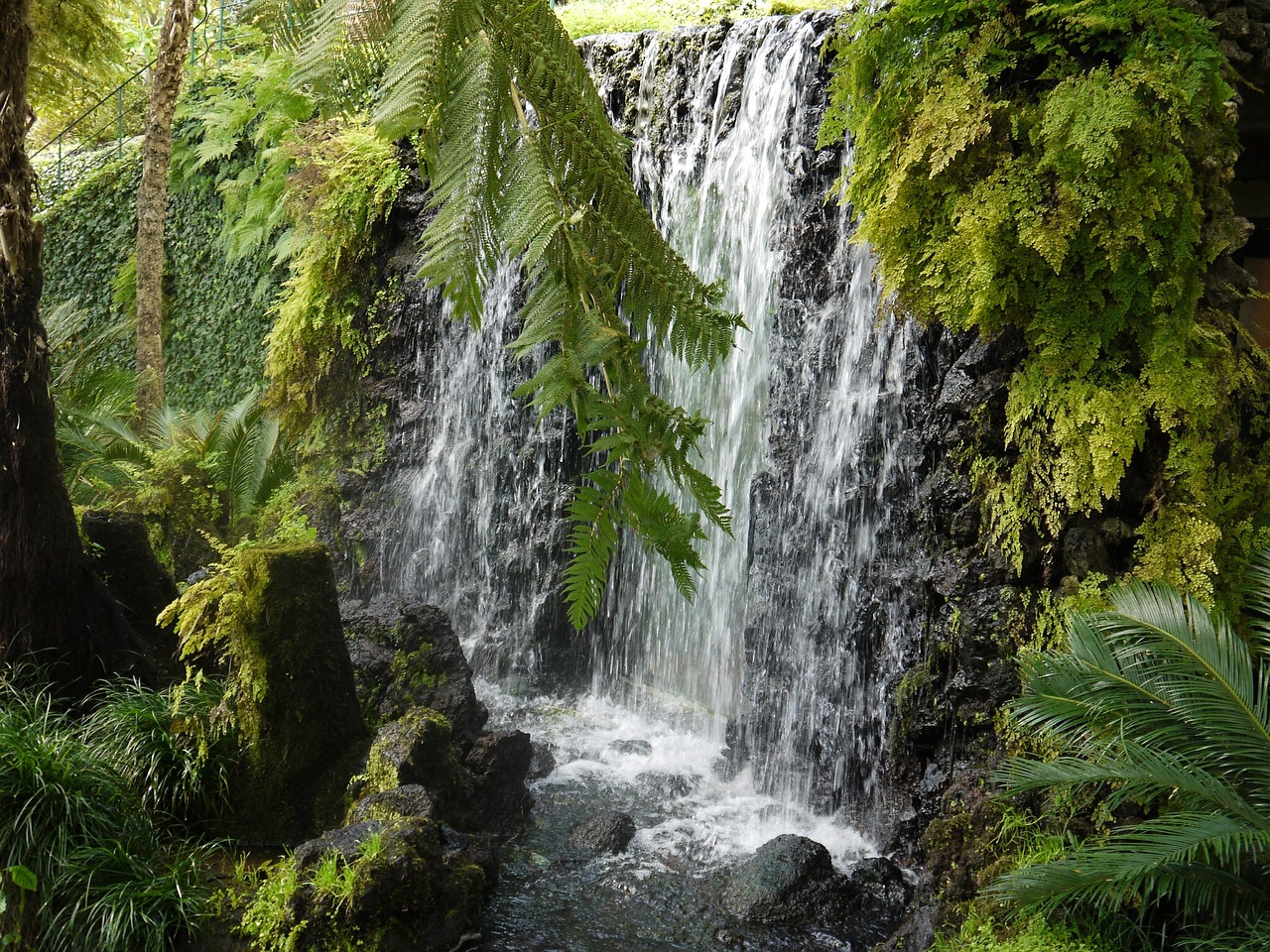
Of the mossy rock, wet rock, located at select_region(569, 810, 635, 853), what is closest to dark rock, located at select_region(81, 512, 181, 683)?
the mossy rock

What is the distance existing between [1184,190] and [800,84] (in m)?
3.46

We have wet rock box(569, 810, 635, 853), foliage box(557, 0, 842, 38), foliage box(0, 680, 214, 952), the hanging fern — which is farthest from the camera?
foliage box(557, 0, 842, 38)

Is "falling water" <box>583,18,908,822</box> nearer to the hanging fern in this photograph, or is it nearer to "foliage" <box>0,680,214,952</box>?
"foliage" <box>0,680,214,952</box>

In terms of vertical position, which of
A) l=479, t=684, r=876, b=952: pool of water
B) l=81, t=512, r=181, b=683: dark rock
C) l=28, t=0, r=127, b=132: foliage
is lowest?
l=479, t=684, r=876, b=952: pool of water

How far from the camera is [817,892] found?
5.02 m

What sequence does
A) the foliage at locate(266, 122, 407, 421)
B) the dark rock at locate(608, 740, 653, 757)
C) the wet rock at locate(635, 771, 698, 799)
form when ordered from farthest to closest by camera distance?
the foliage at locate(266, 122, 407, 421) → the dark rock at locate(608, 740, 653, 757) → the wet rock at locate(635, 771, 698, 799)

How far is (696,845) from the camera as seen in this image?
5793 millimetres

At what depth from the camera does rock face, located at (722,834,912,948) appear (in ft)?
16.2

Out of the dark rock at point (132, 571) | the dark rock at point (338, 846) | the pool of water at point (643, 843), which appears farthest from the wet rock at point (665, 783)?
the dark rock at point (132, 571)

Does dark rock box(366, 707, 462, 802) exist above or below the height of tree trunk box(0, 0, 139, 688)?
below

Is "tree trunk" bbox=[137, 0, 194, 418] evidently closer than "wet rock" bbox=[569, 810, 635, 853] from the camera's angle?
No

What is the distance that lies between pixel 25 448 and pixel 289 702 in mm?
2009

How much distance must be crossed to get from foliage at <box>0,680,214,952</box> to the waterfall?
371 cm

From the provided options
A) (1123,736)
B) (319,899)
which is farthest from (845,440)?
(319,899)
